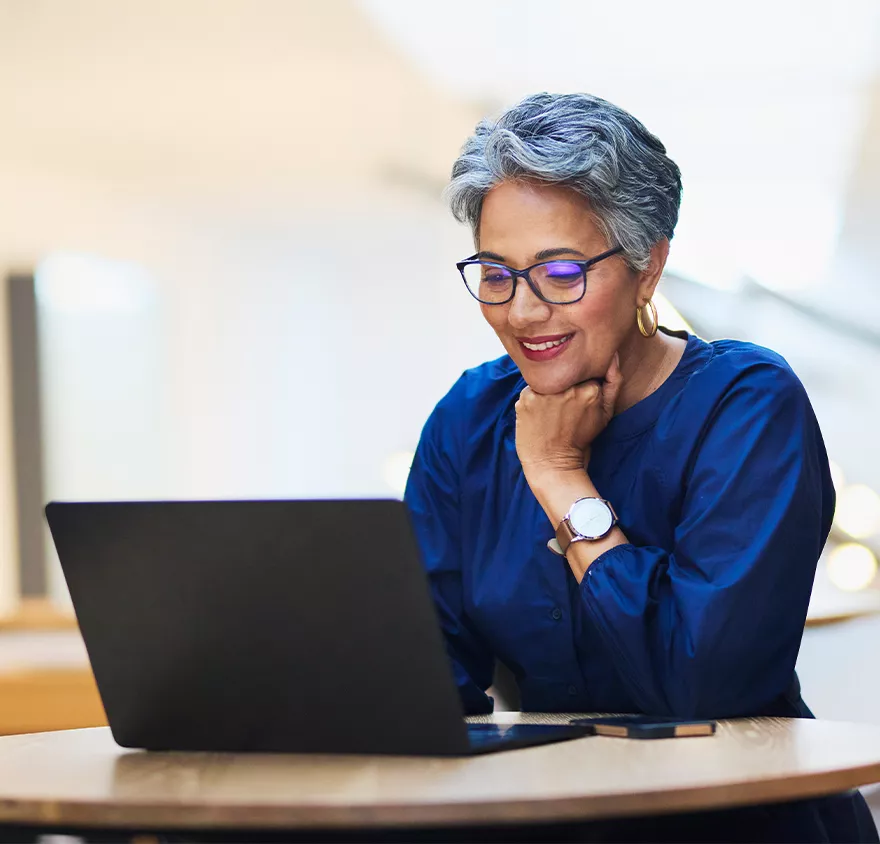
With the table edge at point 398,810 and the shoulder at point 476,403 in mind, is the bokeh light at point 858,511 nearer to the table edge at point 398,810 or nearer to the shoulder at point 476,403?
the shoulder at point 476,403

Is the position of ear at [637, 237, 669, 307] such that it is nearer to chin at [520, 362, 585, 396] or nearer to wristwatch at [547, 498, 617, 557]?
chin at [520, 362, 585, 396]

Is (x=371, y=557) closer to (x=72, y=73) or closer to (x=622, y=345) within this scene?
(x=622, y=345)

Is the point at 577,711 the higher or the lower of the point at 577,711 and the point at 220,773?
the lower

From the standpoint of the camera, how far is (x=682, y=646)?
1.21m

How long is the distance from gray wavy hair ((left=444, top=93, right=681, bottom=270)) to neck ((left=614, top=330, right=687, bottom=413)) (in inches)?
5.0

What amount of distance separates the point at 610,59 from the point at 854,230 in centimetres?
87

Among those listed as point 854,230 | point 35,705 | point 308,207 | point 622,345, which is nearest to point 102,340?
point 308,207

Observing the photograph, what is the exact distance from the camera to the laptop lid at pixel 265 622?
92 centimetres

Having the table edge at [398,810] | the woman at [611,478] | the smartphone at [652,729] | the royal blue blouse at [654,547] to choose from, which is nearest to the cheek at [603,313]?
the woman at [611,478]

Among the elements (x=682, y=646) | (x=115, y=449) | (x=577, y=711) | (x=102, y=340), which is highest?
(x=682, y=646)

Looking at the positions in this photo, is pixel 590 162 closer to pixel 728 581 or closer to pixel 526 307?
pixel 526 307

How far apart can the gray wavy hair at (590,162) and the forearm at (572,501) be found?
0.28 m

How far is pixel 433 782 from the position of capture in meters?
0.87

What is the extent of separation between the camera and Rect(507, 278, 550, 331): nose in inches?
55.8
